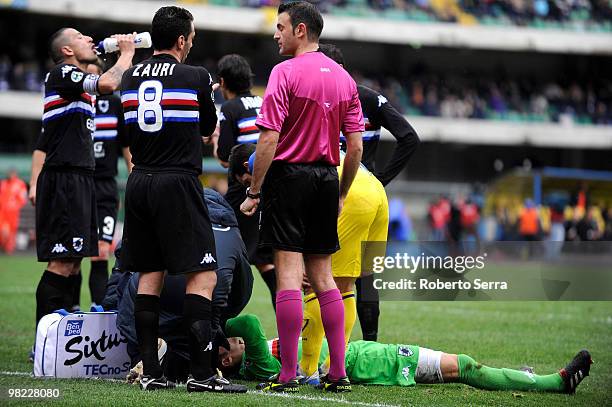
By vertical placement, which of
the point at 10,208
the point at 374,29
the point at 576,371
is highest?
the point at 374,29

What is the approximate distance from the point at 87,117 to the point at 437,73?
118 feet

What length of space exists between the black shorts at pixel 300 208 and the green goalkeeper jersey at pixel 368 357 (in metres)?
0.78

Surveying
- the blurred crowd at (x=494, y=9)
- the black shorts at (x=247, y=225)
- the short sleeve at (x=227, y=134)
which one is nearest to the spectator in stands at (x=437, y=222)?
the blurred crowd at (x=494, y=9)

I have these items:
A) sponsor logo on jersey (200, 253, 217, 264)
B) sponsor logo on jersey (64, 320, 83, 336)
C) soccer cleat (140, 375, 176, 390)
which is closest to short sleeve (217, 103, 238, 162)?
sponsor logo on jersey (64, 320, 83, 336)

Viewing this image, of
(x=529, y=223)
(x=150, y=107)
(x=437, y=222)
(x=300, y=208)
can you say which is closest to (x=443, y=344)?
(x=300, y=208)

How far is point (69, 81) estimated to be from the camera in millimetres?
7141

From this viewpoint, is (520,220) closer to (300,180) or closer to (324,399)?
(300,180)

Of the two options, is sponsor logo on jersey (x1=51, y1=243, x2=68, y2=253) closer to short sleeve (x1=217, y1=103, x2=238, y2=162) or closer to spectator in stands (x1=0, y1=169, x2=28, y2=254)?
short sleeve (x1=217, y1=103, x2=238, y2=162)

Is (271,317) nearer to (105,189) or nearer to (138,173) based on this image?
(105,189)

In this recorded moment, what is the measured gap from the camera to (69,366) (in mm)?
6508

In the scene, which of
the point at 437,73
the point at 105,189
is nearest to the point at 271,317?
the point at 105,189

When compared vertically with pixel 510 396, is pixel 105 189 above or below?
above

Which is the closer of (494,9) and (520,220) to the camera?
(520,220)

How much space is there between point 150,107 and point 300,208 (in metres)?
1.12
